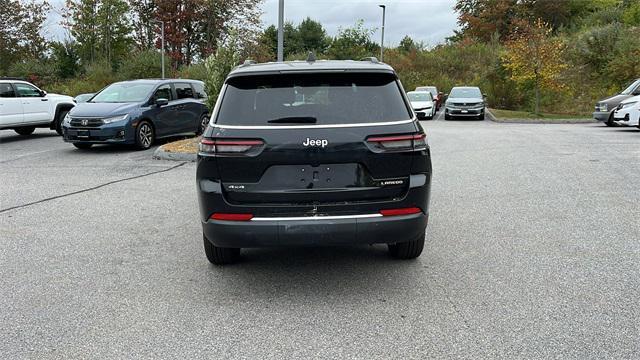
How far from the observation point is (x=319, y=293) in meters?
4.43

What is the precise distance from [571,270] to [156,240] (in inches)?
158

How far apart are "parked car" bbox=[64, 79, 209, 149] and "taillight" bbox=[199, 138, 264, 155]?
944 centimetres

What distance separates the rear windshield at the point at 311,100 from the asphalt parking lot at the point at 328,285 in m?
1.36

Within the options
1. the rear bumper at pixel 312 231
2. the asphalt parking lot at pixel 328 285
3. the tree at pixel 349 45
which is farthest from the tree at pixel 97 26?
the rear bumper at pixel 312 231

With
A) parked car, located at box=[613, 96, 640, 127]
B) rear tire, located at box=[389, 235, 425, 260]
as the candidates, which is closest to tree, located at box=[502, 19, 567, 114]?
parked car, located at box=[613, 96, 640, 127]

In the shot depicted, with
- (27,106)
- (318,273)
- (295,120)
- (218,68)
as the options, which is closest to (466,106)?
(218,68)

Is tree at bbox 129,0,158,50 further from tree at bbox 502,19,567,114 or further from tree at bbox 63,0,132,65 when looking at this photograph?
tree at bbox 502,19,567,114

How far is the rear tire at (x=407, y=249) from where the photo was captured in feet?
16.5

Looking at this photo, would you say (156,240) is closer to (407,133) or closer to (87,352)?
(87,352)

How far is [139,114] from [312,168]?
10.3 metres

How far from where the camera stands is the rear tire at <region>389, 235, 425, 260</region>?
502 cm

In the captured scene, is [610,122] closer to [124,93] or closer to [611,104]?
[611,104]

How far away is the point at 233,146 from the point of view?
414 cm

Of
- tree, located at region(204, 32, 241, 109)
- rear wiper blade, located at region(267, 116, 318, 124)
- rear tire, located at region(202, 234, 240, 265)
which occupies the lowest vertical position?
rear tire, located at region(202, 234, 240, 265)
